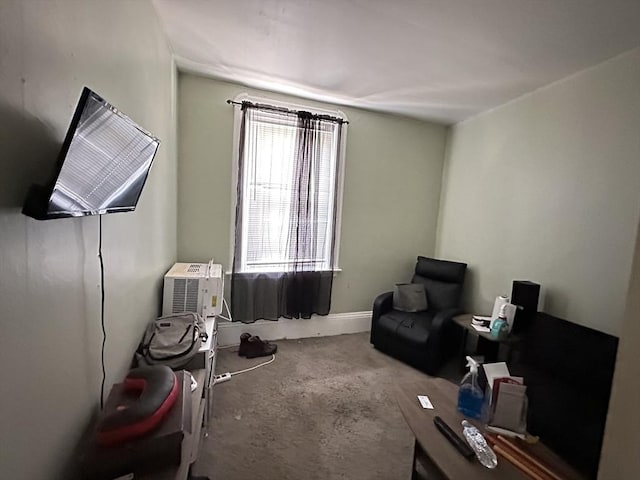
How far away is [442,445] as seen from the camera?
124 cm

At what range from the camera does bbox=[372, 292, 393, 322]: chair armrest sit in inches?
121

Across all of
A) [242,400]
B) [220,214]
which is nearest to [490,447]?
[242,400]

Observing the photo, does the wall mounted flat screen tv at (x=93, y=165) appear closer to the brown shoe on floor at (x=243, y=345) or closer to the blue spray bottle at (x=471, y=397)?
the blue spray bottle at (x=471, y=397)

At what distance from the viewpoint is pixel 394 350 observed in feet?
9.49

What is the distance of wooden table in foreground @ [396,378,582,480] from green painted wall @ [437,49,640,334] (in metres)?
1.28

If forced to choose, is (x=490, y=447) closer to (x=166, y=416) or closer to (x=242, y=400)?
(x=166, y=416)

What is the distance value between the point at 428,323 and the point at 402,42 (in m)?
2.40

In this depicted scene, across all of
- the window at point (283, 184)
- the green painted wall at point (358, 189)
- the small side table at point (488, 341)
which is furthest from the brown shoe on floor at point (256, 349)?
the small side table at point (488, 341)

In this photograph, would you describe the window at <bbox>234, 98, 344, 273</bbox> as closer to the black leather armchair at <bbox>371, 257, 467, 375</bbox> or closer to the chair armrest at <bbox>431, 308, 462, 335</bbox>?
the black leather armchair at <bbox>371, 257, 467, 375</bbox>

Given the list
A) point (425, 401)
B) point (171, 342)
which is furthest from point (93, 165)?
point (425, 401)

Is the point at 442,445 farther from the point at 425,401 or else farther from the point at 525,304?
the point at 525,304

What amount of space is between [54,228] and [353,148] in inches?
114

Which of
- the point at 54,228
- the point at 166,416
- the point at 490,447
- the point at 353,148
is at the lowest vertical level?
the point at 490,447

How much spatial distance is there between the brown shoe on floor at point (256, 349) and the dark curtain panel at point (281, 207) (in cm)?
26
